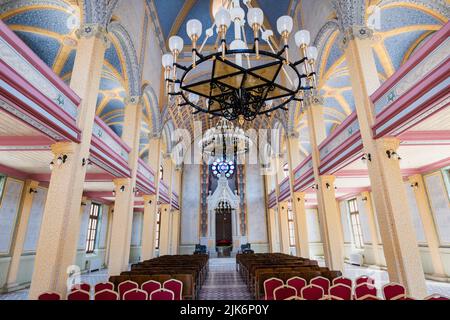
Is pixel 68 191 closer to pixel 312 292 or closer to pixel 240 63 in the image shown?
pixel 240 63

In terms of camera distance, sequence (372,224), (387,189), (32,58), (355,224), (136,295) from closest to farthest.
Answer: (136,295)
(32,58)
(387,189)
(372,224)
(355,224)

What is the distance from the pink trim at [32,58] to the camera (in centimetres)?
376

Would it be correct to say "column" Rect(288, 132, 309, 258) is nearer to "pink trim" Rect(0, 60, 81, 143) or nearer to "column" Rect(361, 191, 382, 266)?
"column" Rect(361, 191, 382, 266)

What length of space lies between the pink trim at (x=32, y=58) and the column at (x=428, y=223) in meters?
12.1

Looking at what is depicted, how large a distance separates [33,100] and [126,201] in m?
5.02

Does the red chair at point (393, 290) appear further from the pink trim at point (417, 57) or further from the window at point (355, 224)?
the window at point (355, 224)

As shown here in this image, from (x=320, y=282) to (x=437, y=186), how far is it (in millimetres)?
7672

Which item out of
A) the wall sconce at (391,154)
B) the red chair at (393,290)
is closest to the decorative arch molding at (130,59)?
the wall sconce at (391,154)

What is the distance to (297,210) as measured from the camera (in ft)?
37.6

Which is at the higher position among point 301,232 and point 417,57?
point 417,57

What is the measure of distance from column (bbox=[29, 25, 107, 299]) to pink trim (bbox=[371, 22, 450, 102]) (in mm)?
6777

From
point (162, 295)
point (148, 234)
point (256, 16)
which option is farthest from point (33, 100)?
point (148, 234)

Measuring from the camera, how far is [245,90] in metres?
4.80
